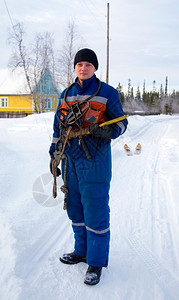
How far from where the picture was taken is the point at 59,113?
2551 millimetres

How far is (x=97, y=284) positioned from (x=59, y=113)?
1630 millimetres

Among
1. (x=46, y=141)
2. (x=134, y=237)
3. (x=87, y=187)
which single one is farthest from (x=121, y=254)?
(x=46, y=141)

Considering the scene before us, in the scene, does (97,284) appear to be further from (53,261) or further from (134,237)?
(134,237)

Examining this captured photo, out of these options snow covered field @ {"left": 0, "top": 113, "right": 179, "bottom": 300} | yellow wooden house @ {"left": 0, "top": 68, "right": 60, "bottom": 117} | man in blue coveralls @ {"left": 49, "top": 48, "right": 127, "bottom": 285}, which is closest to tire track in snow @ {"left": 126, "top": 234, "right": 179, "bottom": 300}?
snow covered field @ {"left": 0, "top": 113, "right": 179, "bottom": 300}

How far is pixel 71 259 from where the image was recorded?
259cm

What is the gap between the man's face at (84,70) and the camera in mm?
2361

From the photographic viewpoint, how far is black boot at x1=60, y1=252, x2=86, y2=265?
8.44 ft

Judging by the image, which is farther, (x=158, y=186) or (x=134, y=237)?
(x=158, y=186)

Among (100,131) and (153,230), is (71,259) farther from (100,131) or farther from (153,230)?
(100,131)

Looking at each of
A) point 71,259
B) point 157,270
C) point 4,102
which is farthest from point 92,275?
point 4,102

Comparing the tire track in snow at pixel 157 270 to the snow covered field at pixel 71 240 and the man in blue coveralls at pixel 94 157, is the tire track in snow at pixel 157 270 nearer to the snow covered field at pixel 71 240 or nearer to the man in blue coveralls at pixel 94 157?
the snow covered field at pixel 71 240

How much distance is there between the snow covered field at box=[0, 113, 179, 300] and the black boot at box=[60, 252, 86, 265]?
6cm

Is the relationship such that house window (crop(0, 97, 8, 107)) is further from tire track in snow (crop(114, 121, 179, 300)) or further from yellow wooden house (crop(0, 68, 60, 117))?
tire track in snow (crop(114, 121, 179, 300))

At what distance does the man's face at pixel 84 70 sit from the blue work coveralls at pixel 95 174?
0.05m
